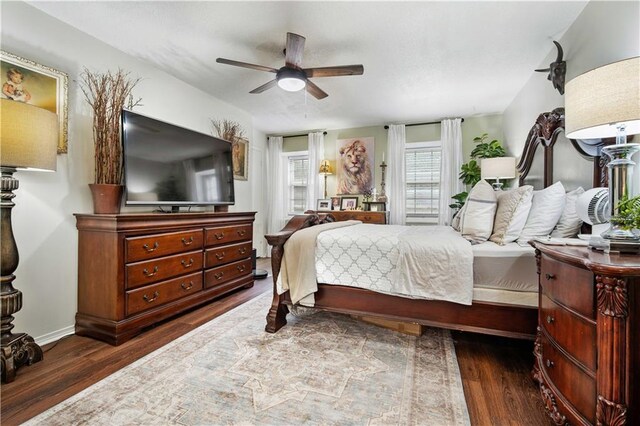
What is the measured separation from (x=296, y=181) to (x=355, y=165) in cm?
136

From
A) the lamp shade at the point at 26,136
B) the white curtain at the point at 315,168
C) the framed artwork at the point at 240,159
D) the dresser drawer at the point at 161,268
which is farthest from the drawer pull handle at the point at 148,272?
the white curtain at the point at 315,168

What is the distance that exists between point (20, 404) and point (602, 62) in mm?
4022

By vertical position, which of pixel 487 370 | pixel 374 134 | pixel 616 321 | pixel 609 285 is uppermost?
pixel 374 134

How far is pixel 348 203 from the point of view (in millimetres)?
5469

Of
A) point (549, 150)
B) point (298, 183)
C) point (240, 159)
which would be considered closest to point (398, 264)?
point (549, 150)

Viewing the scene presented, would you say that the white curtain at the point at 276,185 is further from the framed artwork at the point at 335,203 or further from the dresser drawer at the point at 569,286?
the dresser drawer at the point at 569,286

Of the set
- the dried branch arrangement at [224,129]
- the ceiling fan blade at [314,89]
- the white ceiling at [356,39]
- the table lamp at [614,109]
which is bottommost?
the table lamp at [614,109]

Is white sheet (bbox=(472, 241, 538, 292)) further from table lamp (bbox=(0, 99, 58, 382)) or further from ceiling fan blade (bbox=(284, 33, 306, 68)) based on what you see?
table lamp (bbox=(0, 99, 58, 382))

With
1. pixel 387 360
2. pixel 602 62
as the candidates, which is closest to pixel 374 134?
pixel 602 62

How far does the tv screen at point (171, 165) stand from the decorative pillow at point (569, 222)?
317cm

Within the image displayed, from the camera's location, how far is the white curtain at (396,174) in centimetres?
520

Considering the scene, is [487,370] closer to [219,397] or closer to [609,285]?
[609,285]

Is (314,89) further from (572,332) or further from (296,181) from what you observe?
(296,181)

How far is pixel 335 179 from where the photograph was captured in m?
5.77
